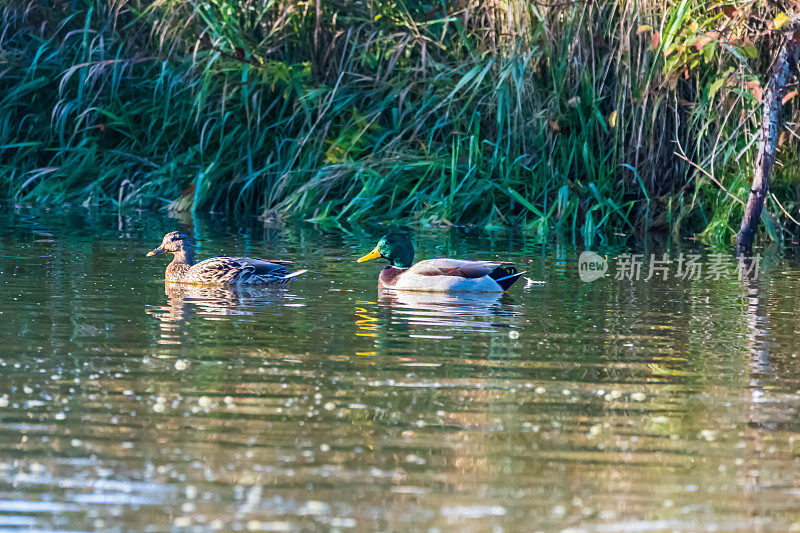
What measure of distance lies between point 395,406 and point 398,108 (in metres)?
9.37

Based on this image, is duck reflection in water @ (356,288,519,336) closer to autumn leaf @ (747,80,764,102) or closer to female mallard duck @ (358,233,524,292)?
female mallard duck @ (358,233,524,292)

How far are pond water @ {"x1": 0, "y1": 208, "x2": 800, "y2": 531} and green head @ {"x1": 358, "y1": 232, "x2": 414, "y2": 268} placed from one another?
58 centimetres

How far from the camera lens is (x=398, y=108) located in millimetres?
14539

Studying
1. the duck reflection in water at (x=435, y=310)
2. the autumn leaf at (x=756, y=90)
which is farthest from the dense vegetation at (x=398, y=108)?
the duck reflection in water at (x=435, y=310)

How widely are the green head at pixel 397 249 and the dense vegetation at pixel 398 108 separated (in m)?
3.36

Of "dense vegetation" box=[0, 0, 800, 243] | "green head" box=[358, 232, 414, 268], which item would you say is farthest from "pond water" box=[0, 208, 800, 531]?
"dense vegetation" box=[0, 0, 800, 243]

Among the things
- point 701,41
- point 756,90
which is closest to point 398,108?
point 701,41

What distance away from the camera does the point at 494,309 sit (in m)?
8.57

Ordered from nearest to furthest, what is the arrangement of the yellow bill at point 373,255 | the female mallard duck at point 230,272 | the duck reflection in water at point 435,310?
the duck reflection in water at point 435,310, the female mallard duck at point 230,272, the yellow bill at point 373,255

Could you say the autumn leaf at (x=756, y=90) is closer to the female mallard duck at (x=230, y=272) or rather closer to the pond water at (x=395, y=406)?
the pond water at (x=395, y=406)

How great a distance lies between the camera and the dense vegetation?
12.9 m

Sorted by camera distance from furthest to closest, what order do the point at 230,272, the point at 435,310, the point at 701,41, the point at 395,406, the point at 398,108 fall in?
the point at 398,108 → the point at 701,41 → the point at 230,272 → the point at 435,310 → the point at 395,406

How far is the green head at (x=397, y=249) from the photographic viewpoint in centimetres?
1005

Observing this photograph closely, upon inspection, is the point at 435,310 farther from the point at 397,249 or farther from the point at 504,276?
the point at 397,249
